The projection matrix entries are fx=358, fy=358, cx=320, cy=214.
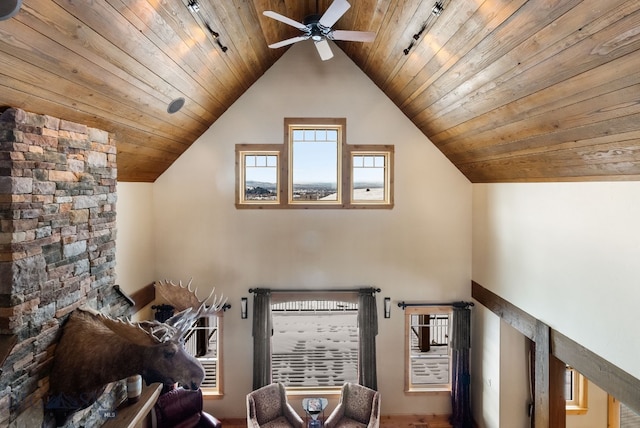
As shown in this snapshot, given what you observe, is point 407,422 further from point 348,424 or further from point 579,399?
point 579,399

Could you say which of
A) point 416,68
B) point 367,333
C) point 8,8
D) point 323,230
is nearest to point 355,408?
point 367,333

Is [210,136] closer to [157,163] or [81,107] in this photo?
[157,163]

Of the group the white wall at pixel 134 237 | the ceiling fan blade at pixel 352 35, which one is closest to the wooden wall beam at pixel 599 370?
the ceiling fan blade at pixel 352 35

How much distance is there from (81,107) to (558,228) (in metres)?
5.07

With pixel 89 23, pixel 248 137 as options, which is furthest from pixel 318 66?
pixel 89 23

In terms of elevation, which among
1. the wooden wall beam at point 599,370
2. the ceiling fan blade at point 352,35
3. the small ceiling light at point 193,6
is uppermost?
the small ceiling light at point 193,6

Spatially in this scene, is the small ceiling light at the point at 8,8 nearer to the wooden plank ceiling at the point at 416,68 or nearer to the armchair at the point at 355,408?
the wooden plank ceiling at the point at 416,68

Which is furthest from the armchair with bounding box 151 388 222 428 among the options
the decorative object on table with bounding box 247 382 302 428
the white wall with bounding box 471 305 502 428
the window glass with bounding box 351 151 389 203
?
the white wall with bounding box 471 305 502 428

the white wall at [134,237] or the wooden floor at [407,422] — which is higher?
the white wall at [134,237]

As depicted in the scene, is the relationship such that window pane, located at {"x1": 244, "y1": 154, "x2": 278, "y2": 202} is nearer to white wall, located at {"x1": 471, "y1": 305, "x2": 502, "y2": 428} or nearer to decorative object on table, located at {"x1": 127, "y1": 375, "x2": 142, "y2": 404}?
decorative object on table, located at {"x1": 127, "y1": 375, "x2": 142, "y2": 404}

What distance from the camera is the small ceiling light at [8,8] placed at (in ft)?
6.02

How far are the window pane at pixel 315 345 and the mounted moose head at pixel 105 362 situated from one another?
341 cm

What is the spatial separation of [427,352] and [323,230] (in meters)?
4.62

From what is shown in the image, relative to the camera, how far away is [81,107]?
10.4ft
